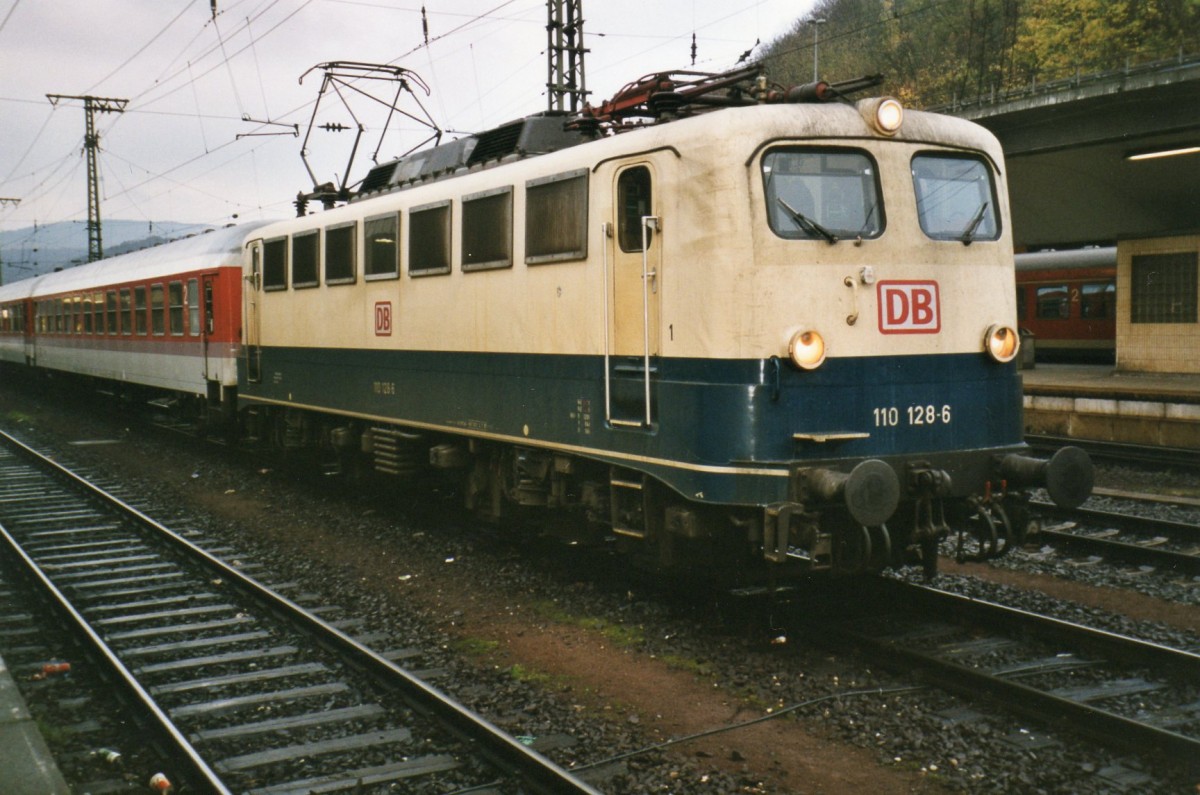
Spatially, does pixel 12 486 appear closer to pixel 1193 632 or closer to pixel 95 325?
pixel 95 325

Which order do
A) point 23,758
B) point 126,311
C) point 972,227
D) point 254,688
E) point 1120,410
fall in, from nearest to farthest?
point 23,758, point 254,688, point 972,227, point 1120,410, point 126,311

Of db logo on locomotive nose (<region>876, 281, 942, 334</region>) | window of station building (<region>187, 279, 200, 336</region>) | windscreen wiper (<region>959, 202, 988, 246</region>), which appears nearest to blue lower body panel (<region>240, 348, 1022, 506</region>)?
db logo on locomotive nose (<region>876, 281, 942, 334</region>)

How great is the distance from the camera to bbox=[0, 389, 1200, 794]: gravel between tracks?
5.22 meters

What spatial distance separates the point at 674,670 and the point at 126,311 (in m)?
19.7

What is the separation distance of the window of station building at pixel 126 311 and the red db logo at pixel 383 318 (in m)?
13.7

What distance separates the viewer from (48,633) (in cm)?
797

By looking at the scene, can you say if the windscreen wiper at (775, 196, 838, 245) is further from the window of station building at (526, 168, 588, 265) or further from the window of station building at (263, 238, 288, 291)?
the window of station building at (263, 238, 288, 291)

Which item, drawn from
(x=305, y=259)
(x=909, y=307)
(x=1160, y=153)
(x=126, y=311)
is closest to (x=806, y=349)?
(x=909, y=307)

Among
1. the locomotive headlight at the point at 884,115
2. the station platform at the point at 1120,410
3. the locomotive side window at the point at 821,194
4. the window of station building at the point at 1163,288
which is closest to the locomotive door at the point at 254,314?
the locomotive side window at the point at 821,194

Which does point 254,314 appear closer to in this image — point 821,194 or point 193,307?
point 193,307

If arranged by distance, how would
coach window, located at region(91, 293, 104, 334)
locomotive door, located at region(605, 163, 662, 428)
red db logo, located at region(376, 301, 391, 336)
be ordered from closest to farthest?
locomotive door, located at region(605, 163, 662, 428), red db logo, located at region(376, 301, 391, 336), coach window, located at region(91, 293, 104, 334)

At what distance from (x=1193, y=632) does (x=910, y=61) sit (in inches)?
2142

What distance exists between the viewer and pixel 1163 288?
2095cm

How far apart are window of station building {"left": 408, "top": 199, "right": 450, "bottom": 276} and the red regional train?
21691mm
